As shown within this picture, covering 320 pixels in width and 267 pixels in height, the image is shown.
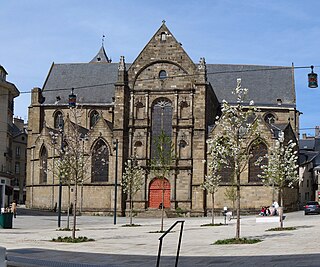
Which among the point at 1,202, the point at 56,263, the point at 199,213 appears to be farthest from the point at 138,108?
the point at 56,263

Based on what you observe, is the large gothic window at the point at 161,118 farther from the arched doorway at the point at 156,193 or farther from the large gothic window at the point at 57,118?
the large gothic window at the point at 57,118

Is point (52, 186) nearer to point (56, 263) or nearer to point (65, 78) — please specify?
Result: point (65, 78)

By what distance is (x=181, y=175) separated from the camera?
59.9 m

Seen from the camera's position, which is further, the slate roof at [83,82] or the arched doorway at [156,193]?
the slate roof at [83,82]

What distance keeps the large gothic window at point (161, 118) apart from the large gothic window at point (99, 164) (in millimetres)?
5082

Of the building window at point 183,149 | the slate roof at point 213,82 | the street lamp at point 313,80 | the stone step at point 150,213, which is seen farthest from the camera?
the slate roof at point 213,82

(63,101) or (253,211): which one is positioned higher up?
(63,101)

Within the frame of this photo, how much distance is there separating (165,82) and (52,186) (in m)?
17.0

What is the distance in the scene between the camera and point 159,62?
61.6 meters

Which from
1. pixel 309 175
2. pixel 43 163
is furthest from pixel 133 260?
pixel 309 175

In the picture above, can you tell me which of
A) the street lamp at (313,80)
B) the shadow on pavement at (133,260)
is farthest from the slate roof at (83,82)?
the shadow on pavement at (133,260)

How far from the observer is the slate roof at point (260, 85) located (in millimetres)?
71875

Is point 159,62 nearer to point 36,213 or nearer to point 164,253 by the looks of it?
point 36,213

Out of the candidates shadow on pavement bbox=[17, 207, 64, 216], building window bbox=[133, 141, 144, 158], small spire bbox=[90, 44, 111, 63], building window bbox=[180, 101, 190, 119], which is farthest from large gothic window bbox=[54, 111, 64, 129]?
small spire bbox=[90, 44, 111, 63]
